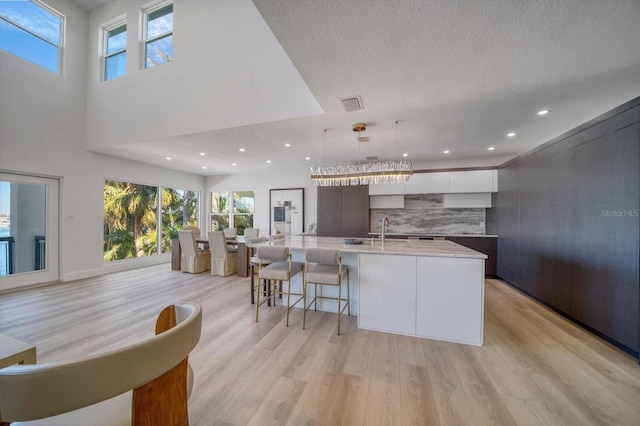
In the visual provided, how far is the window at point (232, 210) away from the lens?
7.61 metres

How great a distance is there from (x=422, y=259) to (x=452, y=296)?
0.47m

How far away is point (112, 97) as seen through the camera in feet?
15.5

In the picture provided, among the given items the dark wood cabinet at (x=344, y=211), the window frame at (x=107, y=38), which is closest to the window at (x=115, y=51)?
the window frame at (x=107, y=38)

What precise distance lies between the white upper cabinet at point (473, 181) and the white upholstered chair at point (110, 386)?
555cm

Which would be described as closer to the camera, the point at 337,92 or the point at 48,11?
the point at 337,92

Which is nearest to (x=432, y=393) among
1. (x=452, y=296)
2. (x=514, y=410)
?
(x=514, y=410)

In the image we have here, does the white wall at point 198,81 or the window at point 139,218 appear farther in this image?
the window at point 139,218

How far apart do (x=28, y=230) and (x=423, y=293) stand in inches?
265

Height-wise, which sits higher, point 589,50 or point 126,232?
point 589,50

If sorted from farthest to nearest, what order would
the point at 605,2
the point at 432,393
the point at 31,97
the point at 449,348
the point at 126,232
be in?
1. the point at 126,232
2. the point at 31,97
3. the point at 449,348
4. the point at 432,393
5. the point at 605,2

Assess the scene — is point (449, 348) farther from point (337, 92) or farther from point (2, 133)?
point (2, 133)

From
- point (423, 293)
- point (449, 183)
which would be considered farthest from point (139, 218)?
point (449, 183)

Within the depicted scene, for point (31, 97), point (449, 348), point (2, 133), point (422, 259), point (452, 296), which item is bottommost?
point (449, 348)

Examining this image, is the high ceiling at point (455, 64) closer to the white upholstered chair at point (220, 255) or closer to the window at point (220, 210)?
the white upholstered chair at point (220, 255)
